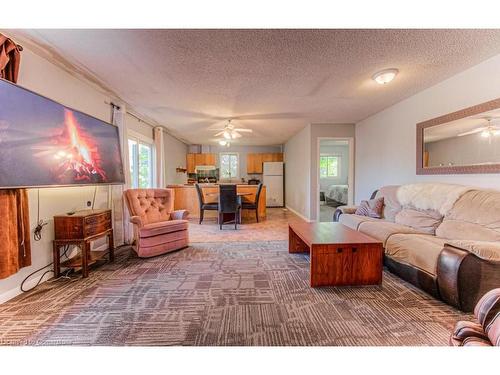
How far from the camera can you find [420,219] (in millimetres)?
2824

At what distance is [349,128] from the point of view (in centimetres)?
535

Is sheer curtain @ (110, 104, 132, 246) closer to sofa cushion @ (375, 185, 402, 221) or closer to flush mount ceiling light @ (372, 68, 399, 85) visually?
flush mount ceiling light @ (372, 68, 399, 85)

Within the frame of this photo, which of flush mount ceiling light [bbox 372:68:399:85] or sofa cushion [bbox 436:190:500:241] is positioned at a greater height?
flush mount ceiling light [bbox 372:68:399:85]

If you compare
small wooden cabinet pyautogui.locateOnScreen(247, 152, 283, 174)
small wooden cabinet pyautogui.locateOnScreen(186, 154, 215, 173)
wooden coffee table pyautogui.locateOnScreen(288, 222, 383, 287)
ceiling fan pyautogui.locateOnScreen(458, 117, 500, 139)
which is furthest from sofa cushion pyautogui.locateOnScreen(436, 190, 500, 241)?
small wooden cabinet pyautogui.locateOnScreen(186, 154, 215, 173)

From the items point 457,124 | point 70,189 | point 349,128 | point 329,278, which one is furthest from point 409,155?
point 70,189

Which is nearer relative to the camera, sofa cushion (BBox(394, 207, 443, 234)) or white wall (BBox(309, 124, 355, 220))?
sofa cushion (BBox(394, 207, 443, 234))

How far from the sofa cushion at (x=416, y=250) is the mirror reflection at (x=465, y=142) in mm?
1187

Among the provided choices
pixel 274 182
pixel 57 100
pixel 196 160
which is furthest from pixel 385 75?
pixel 196 160

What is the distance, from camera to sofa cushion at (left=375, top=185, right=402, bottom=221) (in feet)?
11.1

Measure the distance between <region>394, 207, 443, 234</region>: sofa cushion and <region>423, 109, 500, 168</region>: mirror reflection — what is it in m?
0.75

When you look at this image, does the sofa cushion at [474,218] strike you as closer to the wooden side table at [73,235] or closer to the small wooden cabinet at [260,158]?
the wooden side table at [73,235]

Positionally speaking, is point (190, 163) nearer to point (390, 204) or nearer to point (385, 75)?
point (390, 204)

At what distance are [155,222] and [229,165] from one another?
553cm

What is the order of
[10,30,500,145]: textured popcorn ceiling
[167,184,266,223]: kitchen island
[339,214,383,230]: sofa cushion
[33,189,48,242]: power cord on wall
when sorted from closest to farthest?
[10,30,500,145]: textured popcorn ceiling, [33,189,48,242]: power cord on wall, [339,214,383,230]: sofa cushion, [167,184,266,223]: kitchen island
